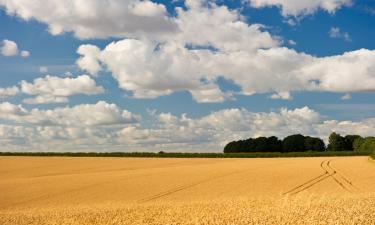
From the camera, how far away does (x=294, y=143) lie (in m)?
145

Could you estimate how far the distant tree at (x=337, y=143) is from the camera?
489 ft

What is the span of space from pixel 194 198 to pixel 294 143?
121m

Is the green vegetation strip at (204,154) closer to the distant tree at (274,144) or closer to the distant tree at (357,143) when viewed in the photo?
the distant tree at (274,144)

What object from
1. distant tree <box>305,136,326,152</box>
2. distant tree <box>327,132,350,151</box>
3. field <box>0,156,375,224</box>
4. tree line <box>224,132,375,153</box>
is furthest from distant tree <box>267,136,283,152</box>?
field <box>0,156,375,224</box>

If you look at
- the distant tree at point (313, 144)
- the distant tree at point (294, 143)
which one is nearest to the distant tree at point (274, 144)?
the distant tree at point (294, 143)

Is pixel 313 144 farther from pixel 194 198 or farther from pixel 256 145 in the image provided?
pixel 194 198

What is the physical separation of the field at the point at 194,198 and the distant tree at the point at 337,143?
107 m

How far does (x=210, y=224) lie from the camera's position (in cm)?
1259

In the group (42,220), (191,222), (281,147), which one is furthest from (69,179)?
(281,147)

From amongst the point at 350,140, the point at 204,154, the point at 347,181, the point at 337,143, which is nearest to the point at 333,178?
the point at 347,181

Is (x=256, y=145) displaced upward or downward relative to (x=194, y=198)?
upward

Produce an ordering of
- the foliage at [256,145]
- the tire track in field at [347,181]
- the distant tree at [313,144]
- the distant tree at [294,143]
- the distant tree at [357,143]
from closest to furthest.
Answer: the tire track in field at [347,181] → the foliage at [256,145] → the distant tree at [357,143] → the distant tree at [294,143] → the distant tree at [313,144]

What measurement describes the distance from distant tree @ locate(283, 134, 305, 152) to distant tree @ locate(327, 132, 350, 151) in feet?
29.4

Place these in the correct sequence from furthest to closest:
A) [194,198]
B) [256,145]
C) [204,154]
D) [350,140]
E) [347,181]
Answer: [350,140] → [256,145] → [204,154] → [347,181] → [194,198]
